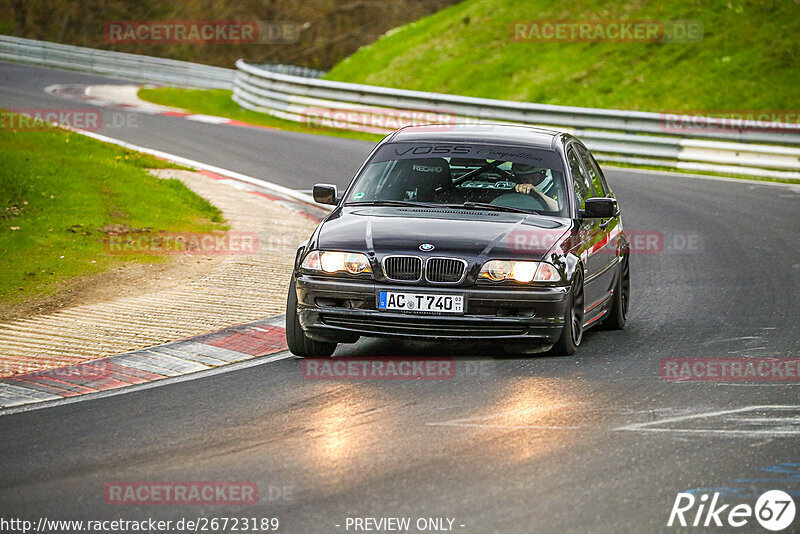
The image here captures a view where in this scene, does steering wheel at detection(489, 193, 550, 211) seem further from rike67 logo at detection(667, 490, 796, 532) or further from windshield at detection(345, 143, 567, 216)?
rike67 logo at detection(667, 490, 796, 532)

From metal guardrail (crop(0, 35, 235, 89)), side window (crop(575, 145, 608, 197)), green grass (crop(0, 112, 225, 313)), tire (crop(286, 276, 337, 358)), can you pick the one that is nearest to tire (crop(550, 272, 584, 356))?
tire (crop(286, 276, 337, 358))

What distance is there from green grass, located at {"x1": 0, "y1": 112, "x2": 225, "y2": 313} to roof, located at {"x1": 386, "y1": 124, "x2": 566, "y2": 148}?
363 cm

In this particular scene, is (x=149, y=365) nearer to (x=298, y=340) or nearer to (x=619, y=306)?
(x=298, y=340)

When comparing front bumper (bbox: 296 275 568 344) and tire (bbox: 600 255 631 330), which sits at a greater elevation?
front bumper (bbox: 296 275 568 344)

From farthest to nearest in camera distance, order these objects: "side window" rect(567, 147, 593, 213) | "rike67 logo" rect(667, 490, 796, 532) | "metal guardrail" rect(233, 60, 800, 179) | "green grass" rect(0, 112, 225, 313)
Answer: "metal guardrail" rect(233, 60, 800, 179) < "green grass" rect(0, 112, 225, 313) < "side window" rect(567, 147, 593, 213) < "rike67 logo" rect(667, 490, 796, 532)

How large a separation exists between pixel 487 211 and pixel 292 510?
3998 mm

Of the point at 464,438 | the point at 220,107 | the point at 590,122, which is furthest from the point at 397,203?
the point at 220,107

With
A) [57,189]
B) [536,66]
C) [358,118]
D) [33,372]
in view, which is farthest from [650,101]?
[33,372]

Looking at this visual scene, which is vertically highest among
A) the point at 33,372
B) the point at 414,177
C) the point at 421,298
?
the point at 414,177

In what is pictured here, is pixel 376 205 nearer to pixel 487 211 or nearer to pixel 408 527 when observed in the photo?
pixel 487 211

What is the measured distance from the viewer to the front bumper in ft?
27.2

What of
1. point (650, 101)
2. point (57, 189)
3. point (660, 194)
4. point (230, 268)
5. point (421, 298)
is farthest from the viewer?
point (650, 101)

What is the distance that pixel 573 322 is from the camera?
8773 millimetres

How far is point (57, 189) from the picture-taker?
15477 millimetres
